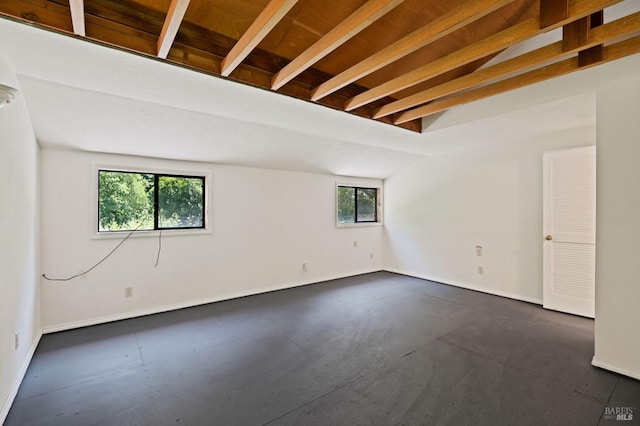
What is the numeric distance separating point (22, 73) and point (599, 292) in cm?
487

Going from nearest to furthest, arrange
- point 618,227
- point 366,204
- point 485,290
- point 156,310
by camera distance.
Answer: point 618,227
point 156,310
point 485,290
point 366,204

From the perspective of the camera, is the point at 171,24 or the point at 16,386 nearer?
the point at 171,24

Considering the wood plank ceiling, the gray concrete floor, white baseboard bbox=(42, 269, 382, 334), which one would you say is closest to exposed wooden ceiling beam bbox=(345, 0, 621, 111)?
the wood plank ceiling

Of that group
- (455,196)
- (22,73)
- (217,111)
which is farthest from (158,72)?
(455,196)

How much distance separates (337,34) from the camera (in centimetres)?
175

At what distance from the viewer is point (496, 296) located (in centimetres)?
439

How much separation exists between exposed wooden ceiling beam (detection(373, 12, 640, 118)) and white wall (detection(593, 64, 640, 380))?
0.52 m

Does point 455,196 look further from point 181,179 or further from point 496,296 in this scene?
point 181,179

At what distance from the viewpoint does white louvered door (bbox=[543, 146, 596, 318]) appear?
3.45 metres

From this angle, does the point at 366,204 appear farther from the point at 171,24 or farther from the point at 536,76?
the point at 171,24

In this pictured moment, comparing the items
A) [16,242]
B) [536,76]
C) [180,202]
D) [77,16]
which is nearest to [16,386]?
[16,242]

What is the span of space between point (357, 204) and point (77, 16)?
513 cm

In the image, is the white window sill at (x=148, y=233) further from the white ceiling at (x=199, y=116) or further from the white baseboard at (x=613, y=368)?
the white baseboard at (x=613, y=368)

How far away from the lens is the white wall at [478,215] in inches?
160
